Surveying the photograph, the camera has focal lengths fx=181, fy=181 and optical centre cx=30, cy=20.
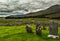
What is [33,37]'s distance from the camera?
24.1 metres

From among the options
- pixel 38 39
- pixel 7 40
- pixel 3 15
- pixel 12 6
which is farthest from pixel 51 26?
pixel 12 6

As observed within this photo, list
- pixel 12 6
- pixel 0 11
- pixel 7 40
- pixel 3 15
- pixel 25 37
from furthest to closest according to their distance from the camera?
pixel 12 6
pixel 0 11
pixel 3 15
pixel 25 37
pixel 7 40

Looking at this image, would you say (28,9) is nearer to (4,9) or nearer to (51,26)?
(4,9)

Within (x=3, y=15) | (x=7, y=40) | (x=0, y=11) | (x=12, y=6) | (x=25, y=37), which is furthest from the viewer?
(x=12, y=6)

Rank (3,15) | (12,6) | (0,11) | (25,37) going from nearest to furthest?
(25,37) < (3,15) < (0,11) < (12,6)

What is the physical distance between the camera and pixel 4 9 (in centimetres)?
7806

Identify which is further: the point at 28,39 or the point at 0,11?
the point at 0,11

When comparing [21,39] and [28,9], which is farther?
[28,9]

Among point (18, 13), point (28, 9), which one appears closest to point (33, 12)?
point (28, 9)

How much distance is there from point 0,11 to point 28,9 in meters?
12.3

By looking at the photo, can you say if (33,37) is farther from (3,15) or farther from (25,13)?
(25,13)

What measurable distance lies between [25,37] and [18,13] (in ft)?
162

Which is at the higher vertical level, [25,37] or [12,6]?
[12,6]

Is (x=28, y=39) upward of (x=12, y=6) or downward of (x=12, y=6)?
downward
